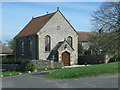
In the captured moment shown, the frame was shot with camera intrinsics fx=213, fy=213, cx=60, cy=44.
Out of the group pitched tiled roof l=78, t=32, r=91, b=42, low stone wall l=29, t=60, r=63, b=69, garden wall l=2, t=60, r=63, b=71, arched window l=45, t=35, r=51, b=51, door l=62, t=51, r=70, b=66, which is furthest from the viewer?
pitched tiled roof l=78, t=32, r=91, b=42

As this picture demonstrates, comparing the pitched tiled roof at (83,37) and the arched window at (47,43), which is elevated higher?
the pitched tiled roof at (83,37)

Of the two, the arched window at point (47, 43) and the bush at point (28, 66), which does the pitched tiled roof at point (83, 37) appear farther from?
the bush at point (28, 66)

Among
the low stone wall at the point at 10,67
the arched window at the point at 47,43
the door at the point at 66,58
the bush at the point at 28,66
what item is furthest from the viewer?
the door at the point at 66,58

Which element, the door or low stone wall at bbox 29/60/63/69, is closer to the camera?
low stone wall at bbox 29/60/63/69

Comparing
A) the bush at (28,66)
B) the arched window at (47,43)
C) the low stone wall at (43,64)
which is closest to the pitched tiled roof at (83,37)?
the arched window at (47,43)

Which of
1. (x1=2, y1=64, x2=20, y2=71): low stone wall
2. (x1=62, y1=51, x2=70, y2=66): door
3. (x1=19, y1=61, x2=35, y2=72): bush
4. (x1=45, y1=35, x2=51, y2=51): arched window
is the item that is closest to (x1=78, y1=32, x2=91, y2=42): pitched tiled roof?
(x1=62, y1=51, x2=70, y2=66): door

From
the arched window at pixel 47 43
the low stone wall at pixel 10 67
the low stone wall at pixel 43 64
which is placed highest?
the arched window at pixel 47 43

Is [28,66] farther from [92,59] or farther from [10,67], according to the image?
[92,59]

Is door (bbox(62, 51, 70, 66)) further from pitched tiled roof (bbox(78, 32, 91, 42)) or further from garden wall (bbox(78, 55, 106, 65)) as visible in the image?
pitched tiled roof (bbox(78, 32, 91, 42))

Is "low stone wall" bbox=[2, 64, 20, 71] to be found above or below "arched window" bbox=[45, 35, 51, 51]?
below

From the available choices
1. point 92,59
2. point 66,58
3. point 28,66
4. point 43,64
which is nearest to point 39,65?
point 43,64

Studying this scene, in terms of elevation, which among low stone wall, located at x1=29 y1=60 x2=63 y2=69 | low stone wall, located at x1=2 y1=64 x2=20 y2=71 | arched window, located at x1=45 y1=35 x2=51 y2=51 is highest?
arched window, located at x1=45 y1=35 x2=51 y2=51

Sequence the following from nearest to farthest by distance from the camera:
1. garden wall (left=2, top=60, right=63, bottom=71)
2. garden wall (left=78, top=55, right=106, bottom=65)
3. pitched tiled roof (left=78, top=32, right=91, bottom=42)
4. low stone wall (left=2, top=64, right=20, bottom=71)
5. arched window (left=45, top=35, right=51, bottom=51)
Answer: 1. garden wall (left=2, top=60, right=63, bottom=71)
2. low stone wall (left=2, top=64, right=20, bottom=71)
3. arched window (left=45, top=35, right=51, bottom=51)
4. garden wall (left=78, top=55, right=106, bottom=65)
5. pitched tiled roof (left=78, top=32, right=91, bottom=42)

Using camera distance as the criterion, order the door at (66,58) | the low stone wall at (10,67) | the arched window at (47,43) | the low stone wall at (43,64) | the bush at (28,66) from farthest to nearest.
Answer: the door at (66,58) < the arched window at (47,43) < the low stone wall at (10,67) < the low stone wall at (43,64) < the bush at (28,66)
